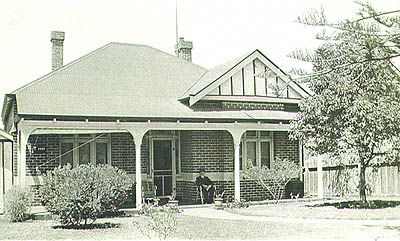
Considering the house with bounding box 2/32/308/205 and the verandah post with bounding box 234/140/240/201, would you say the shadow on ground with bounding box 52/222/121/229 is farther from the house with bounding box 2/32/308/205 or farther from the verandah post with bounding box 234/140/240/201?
the verandah post with bounding box 234/140/240/201

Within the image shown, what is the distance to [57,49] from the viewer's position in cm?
2556

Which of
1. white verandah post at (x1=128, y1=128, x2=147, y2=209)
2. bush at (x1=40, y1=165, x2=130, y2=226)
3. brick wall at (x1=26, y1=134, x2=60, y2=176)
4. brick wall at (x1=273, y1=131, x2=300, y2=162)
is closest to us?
bush at (x1=40, y1=165, x2=130, y2=226)

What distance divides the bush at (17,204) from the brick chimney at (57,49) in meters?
9.16

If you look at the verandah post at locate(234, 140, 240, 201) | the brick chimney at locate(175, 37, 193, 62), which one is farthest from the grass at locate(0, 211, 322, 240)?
the brick chimney at locate(175, 37, 193, 62)

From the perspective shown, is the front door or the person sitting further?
the front door

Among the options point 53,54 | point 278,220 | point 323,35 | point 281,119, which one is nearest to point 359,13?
point 323,35

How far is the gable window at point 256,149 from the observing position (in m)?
23.2

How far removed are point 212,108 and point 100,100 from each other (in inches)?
168

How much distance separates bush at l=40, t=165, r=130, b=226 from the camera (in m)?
14.9

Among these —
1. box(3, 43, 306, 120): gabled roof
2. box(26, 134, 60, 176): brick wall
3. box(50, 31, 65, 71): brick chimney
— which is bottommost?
box(26, 134, 60, 176): brick wall

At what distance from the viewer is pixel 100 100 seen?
2102 cm

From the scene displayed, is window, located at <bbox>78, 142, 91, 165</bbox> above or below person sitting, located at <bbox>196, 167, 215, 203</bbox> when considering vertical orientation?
above

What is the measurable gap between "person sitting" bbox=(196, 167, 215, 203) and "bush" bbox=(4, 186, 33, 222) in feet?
22.3

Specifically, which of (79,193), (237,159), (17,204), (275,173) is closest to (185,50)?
(237,159)
